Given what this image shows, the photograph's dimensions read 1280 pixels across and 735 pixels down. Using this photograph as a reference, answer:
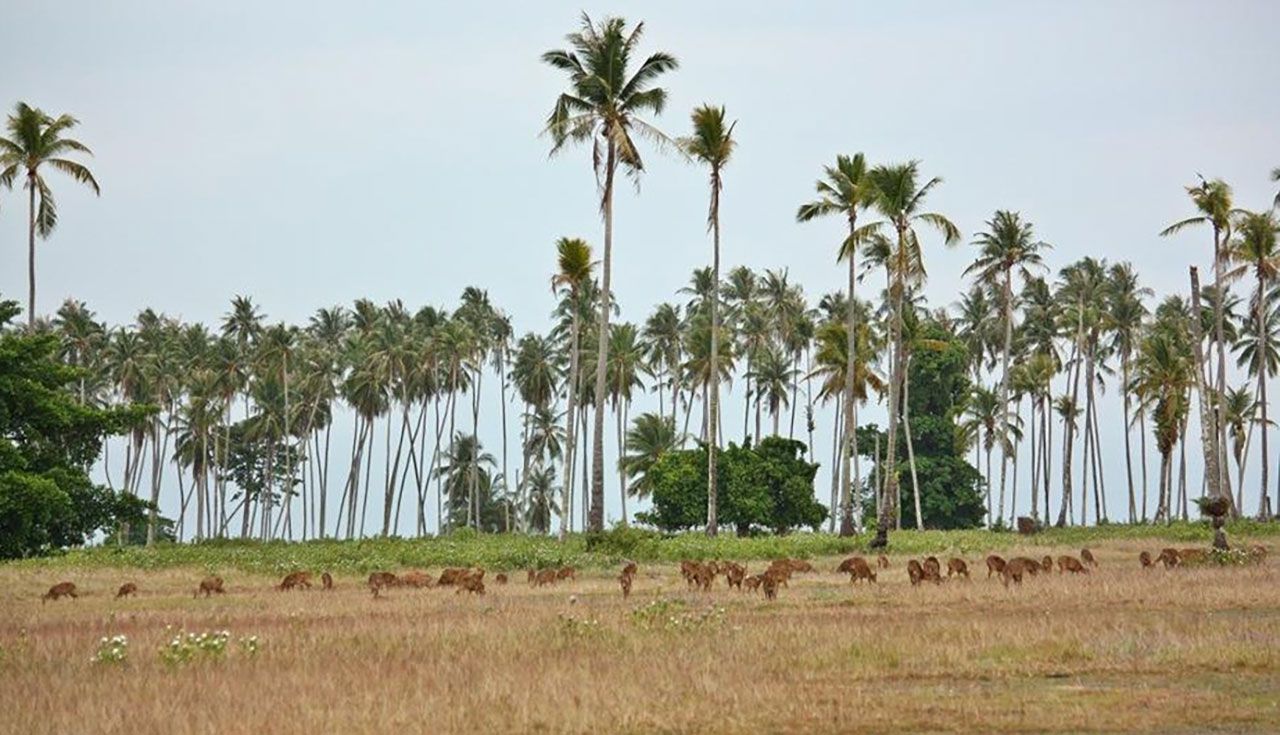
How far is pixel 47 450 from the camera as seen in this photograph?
28797 mm

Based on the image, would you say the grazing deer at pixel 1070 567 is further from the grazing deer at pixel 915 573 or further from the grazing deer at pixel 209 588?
the grazing deer at pixel 209 588

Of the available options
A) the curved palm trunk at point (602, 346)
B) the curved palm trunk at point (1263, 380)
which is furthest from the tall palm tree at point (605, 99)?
the curved palm trunk at point (1263, 380)

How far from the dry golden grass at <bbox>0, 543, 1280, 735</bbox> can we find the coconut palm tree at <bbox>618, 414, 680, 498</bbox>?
62432 millimetres

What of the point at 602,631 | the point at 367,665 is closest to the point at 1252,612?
the point at 602,631

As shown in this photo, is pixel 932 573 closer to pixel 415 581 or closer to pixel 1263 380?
pixel 415 581

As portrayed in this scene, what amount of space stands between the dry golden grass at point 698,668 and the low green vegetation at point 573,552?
58.6ft

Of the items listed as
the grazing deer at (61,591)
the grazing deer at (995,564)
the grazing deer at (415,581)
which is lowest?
the grazing deer at (61,591)

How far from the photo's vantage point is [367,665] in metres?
16.8

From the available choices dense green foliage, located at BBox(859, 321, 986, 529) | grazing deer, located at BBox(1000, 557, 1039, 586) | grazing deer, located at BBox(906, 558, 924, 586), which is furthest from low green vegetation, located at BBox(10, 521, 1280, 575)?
dense green foliage, located at BBox(859, 321, 986, 529)

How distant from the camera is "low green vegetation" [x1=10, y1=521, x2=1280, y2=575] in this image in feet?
149

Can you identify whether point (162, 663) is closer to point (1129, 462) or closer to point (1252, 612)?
point (1252, 612)

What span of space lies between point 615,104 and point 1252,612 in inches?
1279

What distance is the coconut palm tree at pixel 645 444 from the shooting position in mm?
90000

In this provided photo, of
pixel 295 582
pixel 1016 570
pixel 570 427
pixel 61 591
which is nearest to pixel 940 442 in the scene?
pixel 570 427
